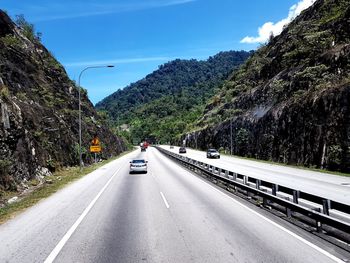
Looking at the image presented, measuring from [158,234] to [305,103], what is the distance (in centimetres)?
3639

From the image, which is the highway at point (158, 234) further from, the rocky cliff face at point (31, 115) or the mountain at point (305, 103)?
the mountain at point (305, 103)

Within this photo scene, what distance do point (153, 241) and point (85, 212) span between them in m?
5.25

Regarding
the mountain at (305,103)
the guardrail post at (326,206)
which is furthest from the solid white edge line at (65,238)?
the mountain at (305,103)

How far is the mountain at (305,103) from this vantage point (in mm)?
35031

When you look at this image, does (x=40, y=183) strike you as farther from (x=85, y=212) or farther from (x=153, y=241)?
(x=153, y=241)

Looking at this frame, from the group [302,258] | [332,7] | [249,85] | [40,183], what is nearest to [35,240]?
[302,258]

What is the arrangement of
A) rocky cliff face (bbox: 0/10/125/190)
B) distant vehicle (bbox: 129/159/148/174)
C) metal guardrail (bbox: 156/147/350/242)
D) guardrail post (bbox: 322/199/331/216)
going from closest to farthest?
metal guardrail (bbox: 156/147/350/242), guardrail post (bbox: 322/199/331/216), rocky cliff face (bbox: 0/10/125/190), distant vehicle (bbox: 129/159/148/174)

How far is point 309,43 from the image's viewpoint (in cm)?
5700

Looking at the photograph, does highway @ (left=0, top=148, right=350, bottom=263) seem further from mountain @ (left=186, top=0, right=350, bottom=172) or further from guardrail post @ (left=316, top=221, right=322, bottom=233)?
mountain @ (left=186, top=0, right=350, bottom=172)

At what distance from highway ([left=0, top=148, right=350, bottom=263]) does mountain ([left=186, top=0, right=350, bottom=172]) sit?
2176cm

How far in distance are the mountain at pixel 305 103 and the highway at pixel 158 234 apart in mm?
21758

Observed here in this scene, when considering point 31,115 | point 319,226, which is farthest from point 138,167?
point 319,226

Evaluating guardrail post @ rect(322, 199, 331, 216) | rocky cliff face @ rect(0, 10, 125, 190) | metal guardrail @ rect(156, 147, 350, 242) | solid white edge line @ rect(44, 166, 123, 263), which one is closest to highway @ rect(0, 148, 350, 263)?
solid white edge line @ rect(44, 166, 123, 263)

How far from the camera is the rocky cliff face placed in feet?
81.1
